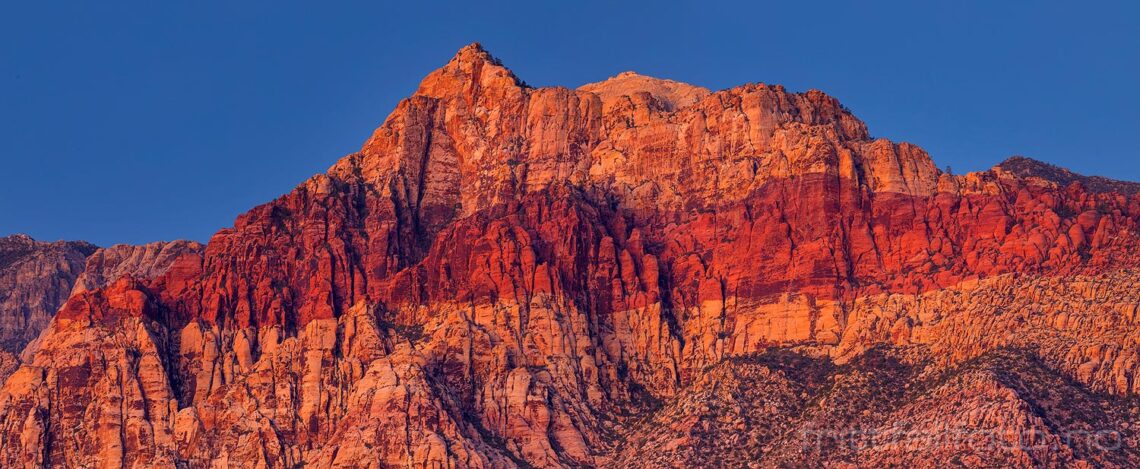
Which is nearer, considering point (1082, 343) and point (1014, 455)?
point (1014, 455)

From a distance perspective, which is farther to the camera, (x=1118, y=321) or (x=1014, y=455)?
(x=1118, y=321)

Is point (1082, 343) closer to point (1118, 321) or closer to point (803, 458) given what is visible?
point (1118, 321)

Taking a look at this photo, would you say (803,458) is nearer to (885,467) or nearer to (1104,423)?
(885,467)

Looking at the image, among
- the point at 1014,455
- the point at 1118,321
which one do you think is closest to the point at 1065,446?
the point at 1014,455

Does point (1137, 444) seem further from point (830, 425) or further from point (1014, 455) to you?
point (830, 425)

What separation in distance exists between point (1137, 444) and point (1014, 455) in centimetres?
1044

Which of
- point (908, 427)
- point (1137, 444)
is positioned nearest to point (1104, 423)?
point (1137, 444)

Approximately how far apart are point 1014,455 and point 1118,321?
19.6 meters

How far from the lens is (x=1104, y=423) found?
189750 mm

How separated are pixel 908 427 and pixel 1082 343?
16.3 metres

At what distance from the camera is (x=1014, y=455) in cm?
18450

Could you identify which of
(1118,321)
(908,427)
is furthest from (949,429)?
(1118,321)

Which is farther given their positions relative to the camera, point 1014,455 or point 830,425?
point 830,425

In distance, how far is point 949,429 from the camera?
19025 cm
